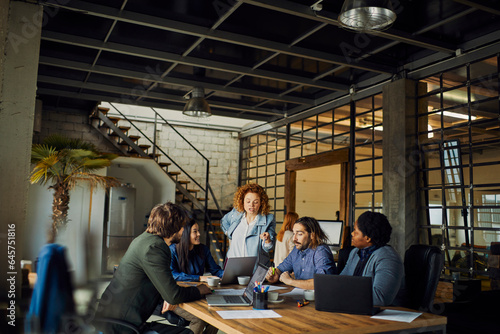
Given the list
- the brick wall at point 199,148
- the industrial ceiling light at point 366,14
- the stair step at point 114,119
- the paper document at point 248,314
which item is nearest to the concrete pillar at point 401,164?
the industrial ceiling light at point 366,14

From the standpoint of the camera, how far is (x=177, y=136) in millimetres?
11789

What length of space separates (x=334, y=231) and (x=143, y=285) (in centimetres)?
468

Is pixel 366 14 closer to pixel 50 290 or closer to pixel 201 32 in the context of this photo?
pixel 201 32

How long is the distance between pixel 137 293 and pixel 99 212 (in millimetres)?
7418

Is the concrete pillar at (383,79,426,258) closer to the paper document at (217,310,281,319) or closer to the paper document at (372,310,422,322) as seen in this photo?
the paper document at (372,310,422,322)

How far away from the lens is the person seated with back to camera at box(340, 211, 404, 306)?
8.64 ft

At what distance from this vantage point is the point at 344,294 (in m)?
2.38

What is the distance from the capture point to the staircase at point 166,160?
34.2ft

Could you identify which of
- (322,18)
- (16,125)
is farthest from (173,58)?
(16,125)

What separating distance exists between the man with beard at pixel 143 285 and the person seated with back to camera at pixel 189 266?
3.10 ft

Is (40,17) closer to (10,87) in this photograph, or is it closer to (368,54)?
(10,87)

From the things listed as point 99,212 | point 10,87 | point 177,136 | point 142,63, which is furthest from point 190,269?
point 177,136

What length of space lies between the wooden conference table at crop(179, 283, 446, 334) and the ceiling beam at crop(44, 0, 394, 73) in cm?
363

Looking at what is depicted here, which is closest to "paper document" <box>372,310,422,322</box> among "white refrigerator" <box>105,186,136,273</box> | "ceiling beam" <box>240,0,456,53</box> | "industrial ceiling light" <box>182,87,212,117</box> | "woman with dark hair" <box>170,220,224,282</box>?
"woman with dark hair" <box>170,220,224,282</box>
